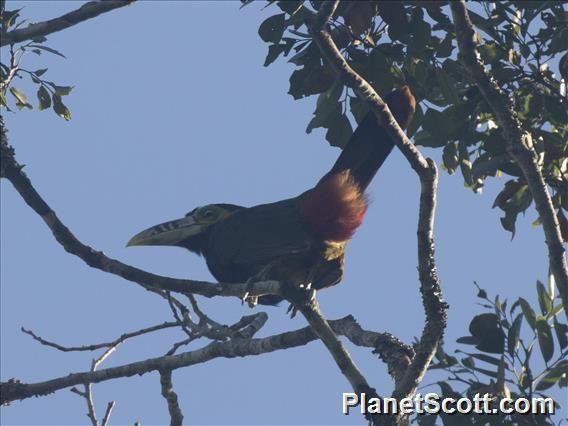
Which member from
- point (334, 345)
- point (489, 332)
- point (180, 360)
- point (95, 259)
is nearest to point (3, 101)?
point (95, 259)

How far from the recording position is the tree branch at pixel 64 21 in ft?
12.7

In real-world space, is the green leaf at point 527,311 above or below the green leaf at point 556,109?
below

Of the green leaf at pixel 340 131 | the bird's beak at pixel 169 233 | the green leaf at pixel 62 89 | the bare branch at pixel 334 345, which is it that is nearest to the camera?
the bare branch at pixel 334 345

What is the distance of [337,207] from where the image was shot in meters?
5.48

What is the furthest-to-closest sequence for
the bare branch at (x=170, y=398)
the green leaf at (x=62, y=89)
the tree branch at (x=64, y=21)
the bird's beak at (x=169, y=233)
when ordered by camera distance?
the bird's beak at (x=169, y=233) < the green leaf at (x=62, y=89) < the bare branch at (x=170, y=398) < the tree branch at (x=64, y=21)

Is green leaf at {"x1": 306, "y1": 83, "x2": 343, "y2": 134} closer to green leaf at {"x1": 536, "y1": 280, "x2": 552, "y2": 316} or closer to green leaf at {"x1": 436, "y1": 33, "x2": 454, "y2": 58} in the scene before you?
green leaf at {"x1": 436, "y1": 33, "x2": 454, "y2": 58}

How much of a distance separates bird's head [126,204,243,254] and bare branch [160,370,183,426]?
178cm

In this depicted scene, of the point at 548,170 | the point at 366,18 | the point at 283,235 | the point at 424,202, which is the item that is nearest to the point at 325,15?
the point at 366,18

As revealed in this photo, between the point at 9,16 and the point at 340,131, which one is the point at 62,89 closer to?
the point at 9,16

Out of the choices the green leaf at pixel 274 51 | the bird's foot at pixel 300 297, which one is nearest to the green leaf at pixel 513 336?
the bird's foot at pixel 300 297

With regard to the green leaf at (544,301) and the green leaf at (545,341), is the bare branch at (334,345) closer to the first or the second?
the green leaf at (545,341)

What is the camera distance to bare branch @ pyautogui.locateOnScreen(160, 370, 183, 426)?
15.3ft

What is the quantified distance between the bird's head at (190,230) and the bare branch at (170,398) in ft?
5.83

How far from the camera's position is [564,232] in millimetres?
4766
